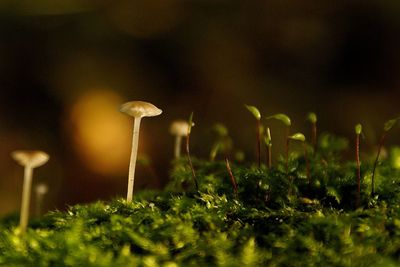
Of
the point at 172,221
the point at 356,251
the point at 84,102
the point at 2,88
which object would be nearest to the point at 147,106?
the point at 172,221

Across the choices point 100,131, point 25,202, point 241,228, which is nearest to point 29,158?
point 25,202

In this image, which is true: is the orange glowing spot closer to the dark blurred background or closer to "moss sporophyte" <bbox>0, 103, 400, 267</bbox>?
the dark blurred background

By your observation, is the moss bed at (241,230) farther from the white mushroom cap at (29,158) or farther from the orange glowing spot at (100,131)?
the orange glowing spot at (100,131)

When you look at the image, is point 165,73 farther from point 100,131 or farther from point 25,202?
point 25,202

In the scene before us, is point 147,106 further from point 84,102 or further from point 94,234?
point 84,102

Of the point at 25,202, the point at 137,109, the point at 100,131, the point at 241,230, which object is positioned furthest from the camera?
the point at 100,131

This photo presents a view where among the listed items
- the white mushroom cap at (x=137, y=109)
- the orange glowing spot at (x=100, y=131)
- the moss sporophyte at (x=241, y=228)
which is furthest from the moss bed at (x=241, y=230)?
the orange glowing spot at (x=100, y=131)
